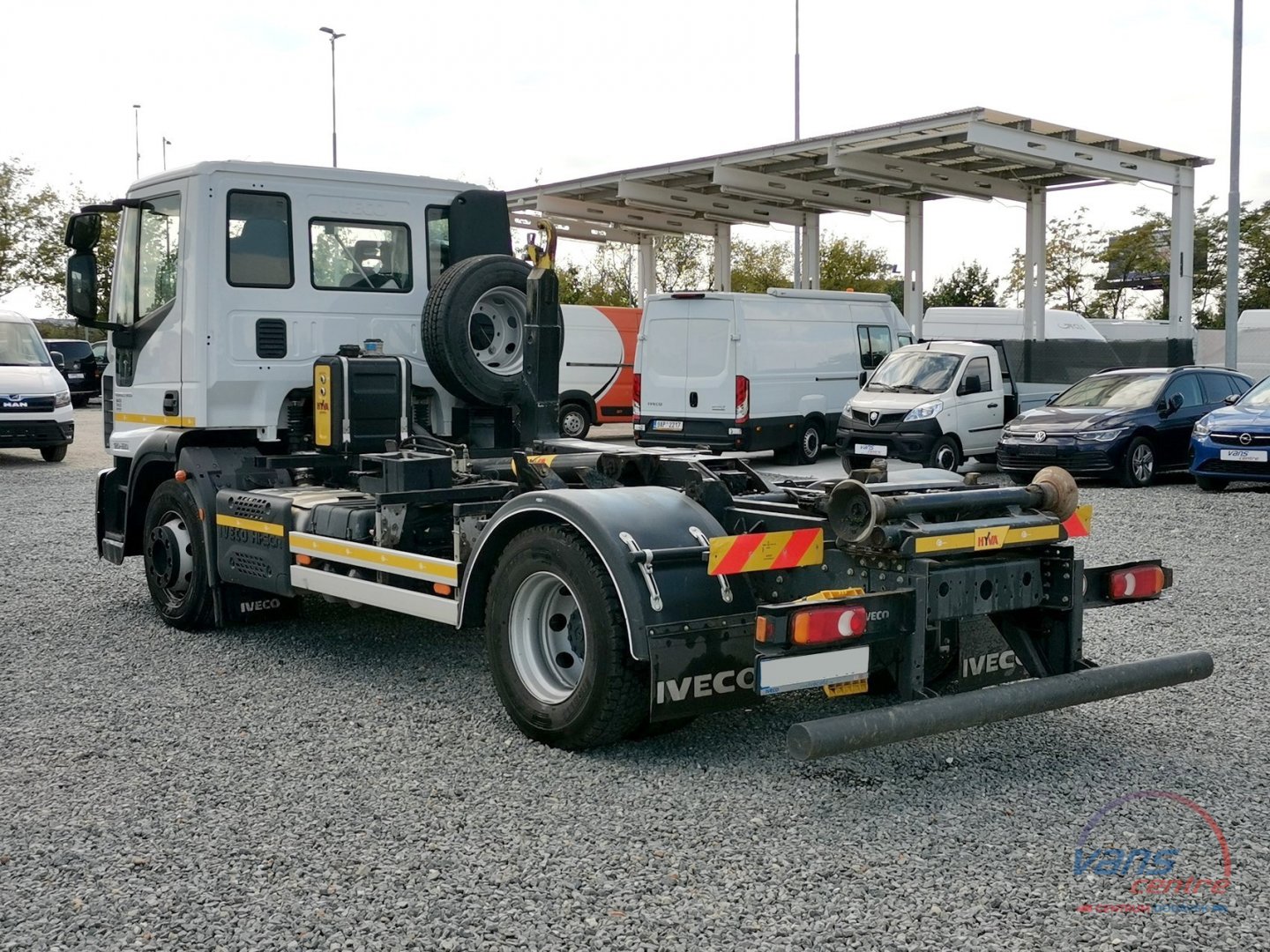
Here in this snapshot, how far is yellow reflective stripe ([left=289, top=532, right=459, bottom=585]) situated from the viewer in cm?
591

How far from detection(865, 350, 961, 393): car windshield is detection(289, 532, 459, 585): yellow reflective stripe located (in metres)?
13.2

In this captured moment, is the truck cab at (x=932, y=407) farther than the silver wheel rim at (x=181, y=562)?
Yes

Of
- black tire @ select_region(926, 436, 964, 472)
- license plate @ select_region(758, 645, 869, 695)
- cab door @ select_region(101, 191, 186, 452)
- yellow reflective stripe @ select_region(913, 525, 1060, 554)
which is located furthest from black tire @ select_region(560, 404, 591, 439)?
license plate @ select_region(758, 645, 869, 695)

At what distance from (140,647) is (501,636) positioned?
2876 millimetres

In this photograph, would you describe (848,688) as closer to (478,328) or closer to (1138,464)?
(478,328)

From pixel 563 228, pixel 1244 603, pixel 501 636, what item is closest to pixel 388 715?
pixel 501 636

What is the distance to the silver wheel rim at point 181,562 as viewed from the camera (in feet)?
25.3

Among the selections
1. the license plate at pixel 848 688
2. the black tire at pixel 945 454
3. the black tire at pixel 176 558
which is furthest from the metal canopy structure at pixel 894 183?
the license plate at pixel 848 688

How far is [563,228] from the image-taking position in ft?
113

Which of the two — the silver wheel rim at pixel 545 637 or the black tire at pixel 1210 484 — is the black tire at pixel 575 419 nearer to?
the black tire at pixel 1210 484

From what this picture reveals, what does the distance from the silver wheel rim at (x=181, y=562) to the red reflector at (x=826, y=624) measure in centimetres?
442

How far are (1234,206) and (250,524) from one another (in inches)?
831

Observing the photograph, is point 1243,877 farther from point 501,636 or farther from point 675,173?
point 675,173

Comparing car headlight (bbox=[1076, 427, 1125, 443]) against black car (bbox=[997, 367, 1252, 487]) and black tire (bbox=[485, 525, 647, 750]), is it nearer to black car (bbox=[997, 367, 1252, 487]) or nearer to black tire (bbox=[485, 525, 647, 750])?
black car (bbox=[997, 367, 1252, 487])
